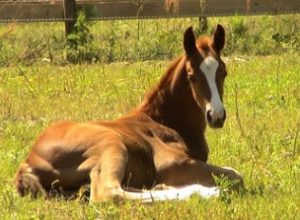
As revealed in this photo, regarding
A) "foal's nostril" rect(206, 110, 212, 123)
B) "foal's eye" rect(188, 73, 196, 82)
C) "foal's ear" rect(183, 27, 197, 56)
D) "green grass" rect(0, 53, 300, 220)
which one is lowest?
"green grass" rect(0, 53, 300, 220)

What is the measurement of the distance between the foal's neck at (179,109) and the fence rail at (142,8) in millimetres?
8083

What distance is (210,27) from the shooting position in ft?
57.6

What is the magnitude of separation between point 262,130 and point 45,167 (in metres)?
3.16

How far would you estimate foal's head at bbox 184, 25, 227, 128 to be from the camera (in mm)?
7898

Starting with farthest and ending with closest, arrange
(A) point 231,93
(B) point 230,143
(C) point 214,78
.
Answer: (A) point 231,93, (B) point 230,143, (C) point 214,78

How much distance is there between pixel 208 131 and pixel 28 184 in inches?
115

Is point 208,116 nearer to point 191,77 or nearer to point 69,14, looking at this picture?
point 191,77

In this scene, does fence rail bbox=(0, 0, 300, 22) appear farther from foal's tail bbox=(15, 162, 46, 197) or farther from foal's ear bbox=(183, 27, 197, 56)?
foal's tail bbox=(15, 162, 46, 197)

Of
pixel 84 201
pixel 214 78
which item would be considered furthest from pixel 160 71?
pixel 84 201

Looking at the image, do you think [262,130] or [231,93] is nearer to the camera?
[262,130]

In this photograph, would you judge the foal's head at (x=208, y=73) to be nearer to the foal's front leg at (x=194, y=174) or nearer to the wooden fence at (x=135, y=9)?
the foal's front leg at (x=194, y=174)

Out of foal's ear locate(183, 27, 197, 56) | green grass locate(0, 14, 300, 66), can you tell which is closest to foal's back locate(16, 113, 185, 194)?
foal's ear locate(183, 27, 197, 56)

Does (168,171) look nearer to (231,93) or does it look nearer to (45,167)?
(45,167)

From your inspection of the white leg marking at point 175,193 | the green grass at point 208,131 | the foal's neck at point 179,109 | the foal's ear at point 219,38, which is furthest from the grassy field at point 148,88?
the foal's ear at point 219,38
